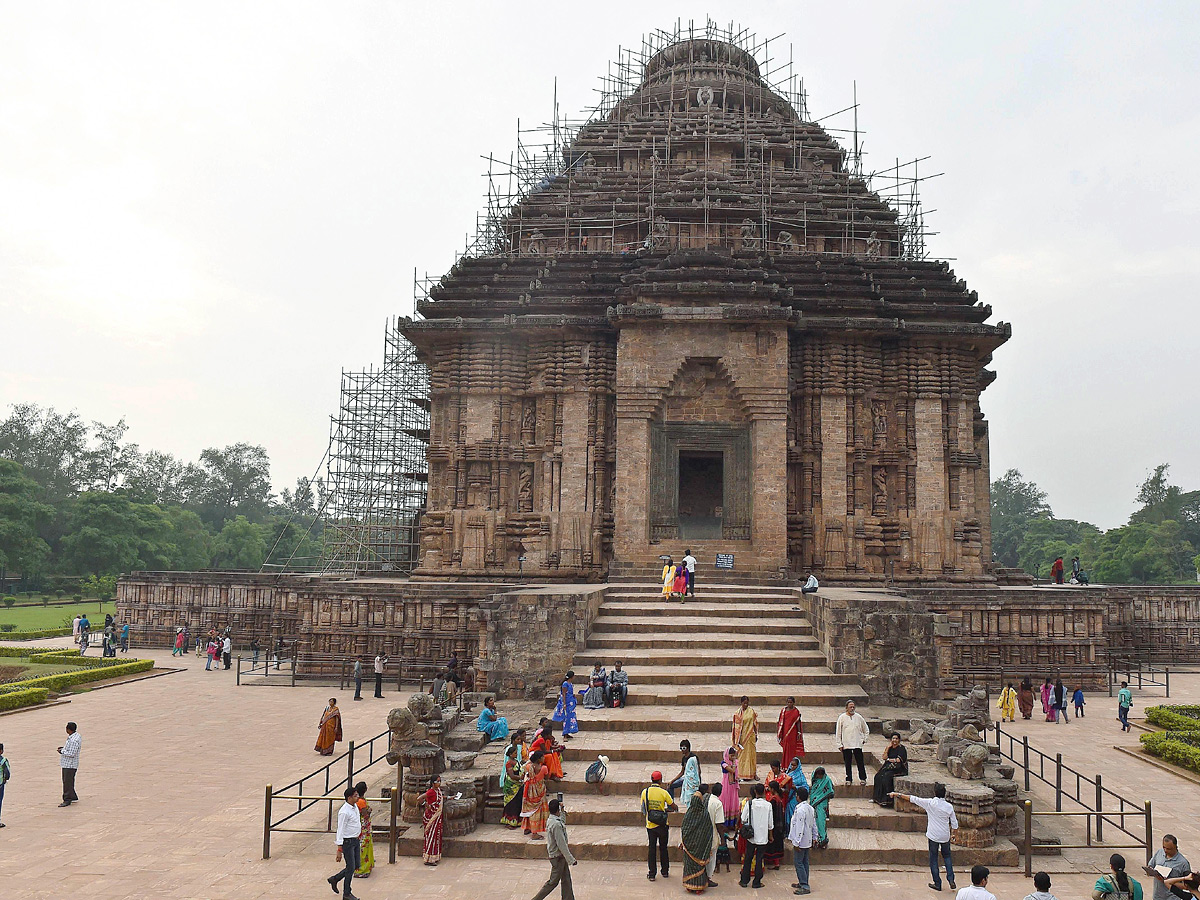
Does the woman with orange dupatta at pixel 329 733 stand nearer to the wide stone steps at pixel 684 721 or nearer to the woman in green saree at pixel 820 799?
the wide stone steps at pixel 684 721

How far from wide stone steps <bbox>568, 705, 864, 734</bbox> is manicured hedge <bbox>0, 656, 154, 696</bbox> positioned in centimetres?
1252

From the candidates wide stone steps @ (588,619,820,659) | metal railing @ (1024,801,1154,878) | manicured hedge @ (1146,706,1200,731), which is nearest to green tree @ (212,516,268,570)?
wide stone steps @ (588,619,820,659)

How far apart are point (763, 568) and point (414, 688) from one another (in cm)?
819

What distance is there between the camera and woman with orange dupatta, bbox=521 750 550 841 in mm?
8750

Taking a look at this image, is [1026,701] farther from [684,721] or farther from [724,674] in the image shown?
[684,721]

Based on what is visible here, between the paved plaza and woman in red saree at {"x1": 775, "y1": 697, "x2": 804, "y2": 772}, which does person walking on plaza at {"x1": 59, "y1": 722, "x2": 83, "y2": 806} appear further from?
woman in red saree at {"x1": 775, "y1": 697, "x2": 804, "y2": 772}

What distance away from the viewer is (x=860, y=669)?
1257 cm

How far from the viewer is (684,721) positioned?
11.0 meters

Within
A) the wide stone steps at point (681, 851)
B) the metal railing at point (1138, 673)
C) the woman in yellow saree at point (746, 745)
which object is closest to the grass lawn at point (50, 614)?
the wide stone steps at point (681, 851)

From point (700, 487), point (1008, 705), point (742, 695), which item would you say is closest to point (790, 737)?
point (742, 695)

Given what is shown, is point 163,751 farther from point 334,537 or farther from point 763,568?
point 334,537

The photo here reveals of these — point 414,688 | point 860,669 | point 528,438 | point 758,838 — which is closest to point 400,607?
point 414,688

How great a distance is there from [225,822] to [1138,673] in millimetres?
19642

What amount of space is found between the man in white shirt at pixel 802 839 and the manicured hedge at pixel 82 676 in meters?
15.7
